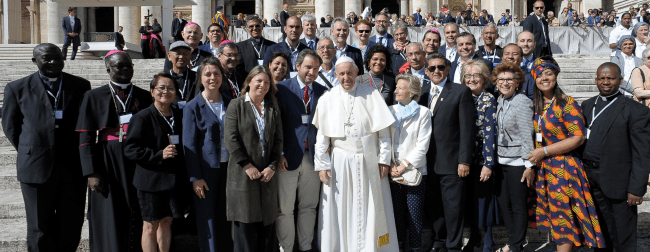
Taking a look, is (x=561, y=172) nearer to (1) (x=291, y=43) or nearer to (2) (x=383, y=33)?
(1) (x=291, y=43)

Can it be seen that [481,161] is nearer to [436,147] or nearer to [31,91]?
[436,147]

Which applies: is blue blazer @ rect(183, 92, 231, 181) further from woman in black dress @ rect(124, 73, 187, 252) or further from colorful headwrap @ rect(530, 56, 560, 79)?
colorful headwrap @ rect(530, 56, 560, 79)

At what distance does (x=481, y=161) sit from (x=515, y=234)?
28.7 inches

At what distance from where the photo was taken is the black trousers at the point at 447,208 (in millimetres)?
4578

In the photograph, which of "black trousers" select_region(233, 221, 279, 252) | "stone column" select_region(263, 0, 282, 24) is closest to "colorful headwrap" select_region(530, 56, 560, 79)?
"black trousers" select_region(233, 221, 279, 252)

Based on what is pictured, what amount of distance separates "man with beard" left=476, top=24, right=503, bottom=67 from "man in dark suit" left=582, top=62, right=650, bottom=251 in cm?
230

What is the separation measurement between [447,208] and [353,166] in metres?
1.03

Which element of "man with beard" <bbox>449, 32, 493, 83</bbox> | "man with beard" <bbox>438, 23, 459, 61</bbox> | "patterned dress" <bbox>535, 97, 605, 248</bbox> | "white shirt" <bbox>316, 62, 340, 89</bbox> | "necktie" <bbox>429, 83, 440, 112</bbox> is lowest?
"patterned dress" <bbox>535, 97, 605, 248</bbox>

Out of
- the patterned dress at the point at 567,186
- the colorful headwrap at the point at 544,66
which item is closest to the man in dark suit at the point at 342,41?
the colorful headwrap at the point at 544,66

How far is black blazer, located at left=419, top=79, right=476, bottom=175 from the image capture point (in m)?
4.52

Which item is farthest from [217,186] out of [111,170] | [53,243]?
[53,243]

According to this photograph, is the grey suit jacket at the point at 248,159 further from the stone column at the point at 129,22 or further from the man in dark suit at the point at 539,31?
the stone column at the point at 129,22

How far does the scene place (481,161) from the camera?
15.5ft

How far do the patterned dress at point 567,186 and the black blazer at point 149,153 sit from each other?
327 centimetres
